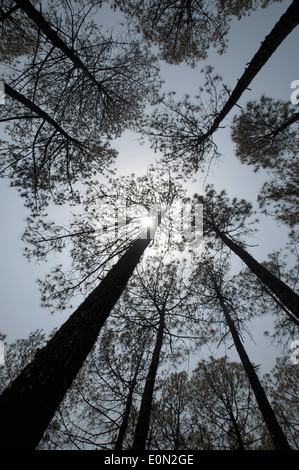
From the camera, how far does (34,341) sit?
10.9m

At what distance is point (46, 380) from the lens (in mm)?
1767

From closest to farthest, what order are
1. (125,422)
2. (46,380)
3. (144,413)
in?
(46,380) < (144,413) < (125,422)

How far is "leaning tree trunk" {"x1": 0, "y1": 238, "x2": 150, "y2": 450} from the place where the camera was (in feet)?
4.71

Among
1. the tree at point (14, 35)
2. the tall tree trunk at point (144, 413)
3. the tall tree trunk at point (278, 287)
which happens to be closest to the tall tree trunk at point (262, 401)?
the tall tree trunk at point (278, 287)

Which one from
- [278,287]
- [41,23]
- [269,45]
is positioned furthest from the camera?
[278,287]

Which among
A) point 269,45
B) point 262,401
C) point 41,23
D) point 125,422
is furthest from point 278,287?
point 41,23

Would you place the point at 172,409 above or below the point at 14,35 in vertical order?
below

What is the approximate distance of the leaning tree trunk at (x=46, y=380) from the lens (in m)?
1.43

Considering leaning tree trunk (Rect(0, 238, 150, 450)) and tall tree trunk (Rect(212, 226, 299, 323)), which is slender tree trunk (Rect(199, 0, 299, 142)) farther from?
leaning tree trunk (Rect(0, 238, 150, 450))

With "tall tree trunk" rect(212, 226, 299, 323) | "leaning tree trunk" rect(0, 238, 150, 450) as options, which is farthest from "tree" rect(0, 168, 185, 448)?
"tall tree trunk" rect(212, 226, 299, 323)

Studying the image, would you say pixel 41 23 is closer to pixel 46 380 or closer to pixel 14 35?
pixel 14 35

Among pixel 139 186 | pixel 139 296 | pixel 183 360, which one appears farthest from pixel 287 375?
pixel 139 186

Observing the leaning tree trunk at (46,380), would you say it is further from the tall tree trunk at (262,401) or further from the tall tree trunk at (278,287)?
the tall tree trunk at (262,401)
